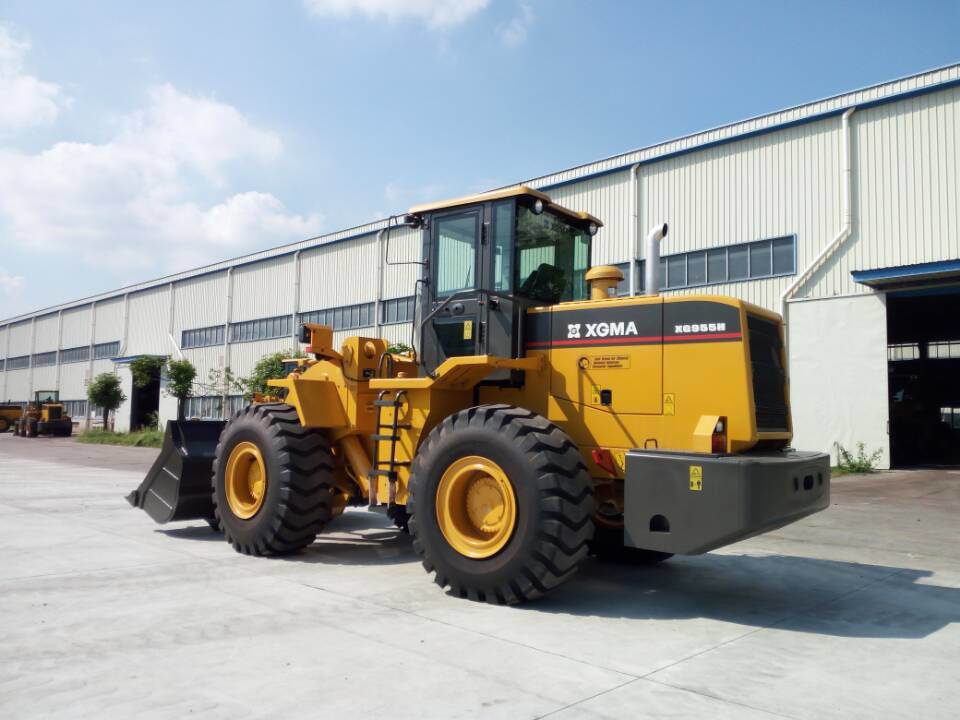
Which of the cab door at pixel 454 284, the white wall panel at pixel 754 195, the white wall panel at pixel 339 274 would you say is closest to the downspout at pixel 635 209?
the white wall panel at pixel 754 195

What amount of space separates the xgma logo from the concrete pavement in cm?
203

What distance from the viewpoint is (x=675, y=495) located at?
5.00m

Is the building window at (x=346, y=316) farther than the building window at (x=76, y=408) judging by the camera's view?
No

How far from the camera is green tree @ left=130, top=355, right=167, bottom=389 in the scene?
40.0m

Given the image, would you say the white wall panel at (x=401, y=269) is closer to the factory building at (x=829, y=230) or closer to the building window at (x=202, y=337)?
the factory building at (x=829, y=230)

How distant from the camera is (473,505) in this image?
5742mm

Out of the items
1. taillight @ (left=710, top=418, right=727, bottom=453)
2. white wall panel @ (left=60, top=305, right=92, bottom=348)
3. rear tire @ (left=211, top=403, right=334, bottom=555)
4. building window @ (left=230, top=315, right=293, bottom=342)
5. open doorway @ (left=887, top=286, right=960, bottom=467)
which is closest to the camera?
taillight @ (left=710, top=418, right=727, bottom=453)

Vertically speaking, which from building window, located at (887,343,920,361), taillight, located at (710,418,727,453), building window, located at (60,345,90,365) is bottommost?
taillight, located at (710,418,727,453)

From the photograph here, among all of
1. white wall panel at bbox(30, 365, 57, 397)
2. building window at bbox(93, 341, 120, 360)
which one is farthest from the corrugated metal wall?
white wall panel at bbox(30, 365, 57, 397)

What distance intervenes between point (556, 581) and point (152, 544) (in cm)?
476

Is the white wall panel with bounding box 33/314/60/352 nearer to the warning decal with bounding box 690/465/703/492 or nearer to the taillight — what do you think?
the taillight

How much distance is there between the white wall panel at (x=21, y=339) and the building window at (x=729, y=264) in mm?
56246

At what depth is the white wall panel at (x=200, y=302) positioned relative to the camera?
132 feet

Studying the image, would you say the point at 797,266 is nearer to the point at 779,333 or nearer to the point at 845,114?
the point at 845,114
